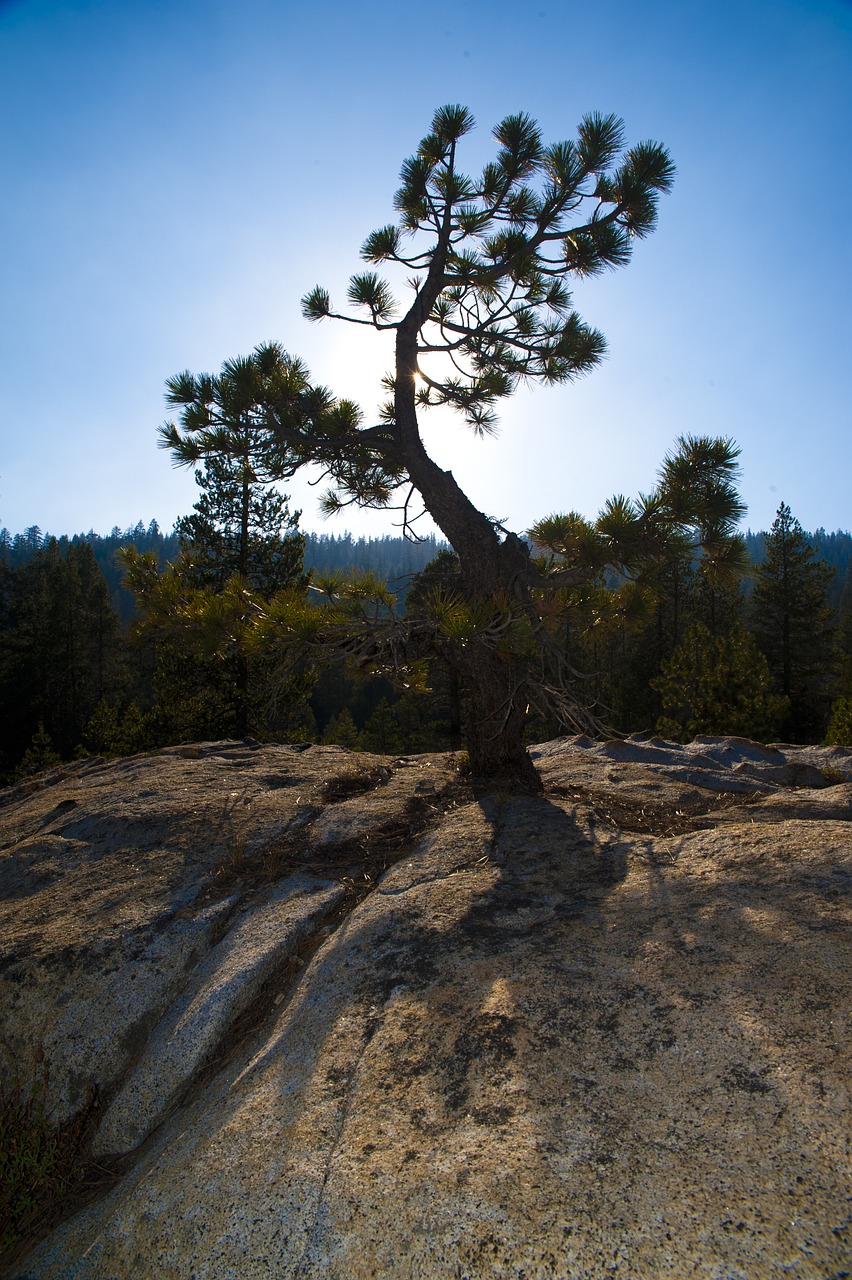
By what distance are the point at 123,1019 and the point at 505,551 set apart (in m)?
4.06

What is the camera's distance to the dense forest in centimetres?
548

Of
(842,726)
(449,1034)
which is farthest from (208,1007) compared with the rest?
(842,726)

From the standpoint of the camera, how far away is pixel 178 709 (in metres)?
13.6

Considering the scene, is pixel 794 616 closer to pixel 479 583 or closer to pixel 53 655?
pixel 479 583

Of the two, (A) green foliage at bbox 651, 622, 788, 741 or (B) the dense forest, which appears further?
(A) green foliage at bbox 651, 622, 788, 741

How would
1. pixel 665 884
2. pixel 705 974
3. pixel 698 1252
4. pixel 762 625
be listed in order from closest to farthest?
pixel 698 1252 → pixel 705 974 → pixel 665 884 → pixel 762 625

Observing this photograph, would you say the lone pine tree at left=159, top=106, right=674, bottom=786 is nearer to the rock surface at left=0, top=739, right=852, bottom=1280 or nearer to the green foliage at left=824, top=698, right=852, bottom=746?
the rock surface at left=0, top=739, right=852, bottom=1280

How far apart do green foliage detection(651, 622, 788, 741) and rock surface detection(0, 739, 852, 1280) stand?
9.90 m

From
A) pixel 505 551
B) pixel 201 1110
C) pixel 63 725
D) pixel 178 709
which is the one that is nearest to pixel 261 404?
pixel 505 551

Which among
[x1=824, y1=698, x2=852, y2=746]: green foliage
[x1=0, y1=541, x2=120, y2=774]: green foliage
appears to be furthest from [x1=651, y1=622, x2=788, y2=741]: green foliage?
[x1=0, y1=541, x2=120, y2=774]: green foliage

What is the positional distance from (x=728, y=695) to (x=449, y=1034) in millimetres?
13341

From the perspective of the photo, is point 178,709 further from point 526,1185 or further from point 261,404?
point 526,1185

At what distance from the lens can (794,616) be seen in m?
26.3

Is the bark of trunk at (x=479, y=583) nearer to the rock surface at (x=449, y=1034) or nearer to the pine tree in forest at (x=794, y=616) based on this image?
the rock surface at (x=449, y=1034)
